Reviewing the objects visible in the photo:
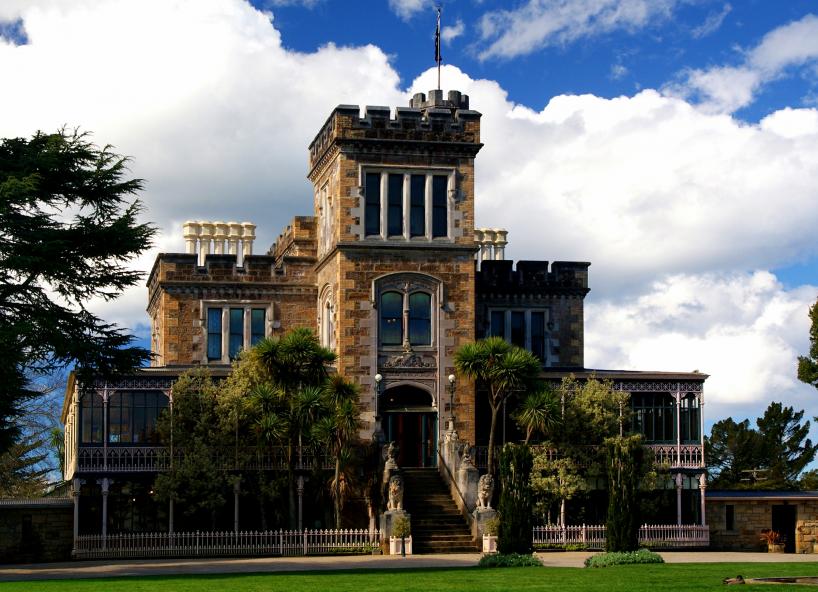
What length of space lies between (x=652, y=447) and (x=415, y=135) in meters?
12.8

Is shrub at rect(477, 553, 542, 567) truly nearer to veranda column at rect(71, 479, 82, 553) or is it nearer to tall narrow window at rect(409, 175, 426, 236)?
veranda column at rect(71, 479, 82, 553)

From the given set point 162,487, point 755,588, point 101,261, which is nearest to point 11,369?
point 101,261

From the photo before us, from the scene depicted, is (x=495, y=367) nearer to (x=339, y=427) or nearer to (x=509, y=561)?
(x=339, y=427)

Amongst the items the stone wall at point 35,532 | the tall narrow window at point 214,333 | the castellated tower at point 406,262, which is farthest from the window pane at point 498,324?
the stone wall at point 35,532

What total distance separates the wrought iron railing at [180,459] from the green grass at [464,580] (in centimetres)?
986

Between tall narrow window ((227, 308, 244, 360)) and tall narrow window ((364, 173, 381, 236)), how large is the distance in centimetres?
644

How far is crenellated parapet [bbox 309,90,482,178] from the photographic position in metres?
47.2

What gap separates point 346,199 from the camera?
4716 centimetres

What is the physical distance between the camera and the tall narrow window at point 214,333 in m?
50.9

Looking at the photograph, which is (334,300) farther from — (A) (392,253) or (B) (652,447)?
(B) (652,447)

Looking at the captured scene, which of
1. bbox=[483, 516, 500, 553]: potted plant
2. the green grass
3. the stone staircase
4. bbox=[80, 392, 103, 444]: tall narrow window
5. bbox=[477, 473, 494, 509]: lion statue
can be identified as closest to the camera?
the green grass

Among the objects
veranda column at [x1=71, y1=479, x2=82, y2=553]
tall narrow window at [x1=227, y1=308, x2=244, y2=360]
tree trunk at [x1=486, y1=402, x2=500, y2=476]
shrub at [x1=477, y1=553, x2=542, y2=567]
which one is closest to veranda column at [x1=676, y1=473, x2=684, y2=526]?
tree trunk at [x1=486, y1=402, x2=500, y2=476]

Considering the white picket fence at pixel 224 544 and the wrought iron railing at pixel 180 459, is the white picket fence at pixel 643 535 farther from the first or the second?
the wrought iron railing at pixel 180 459

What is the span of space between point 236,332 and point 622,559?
65.8 ft
